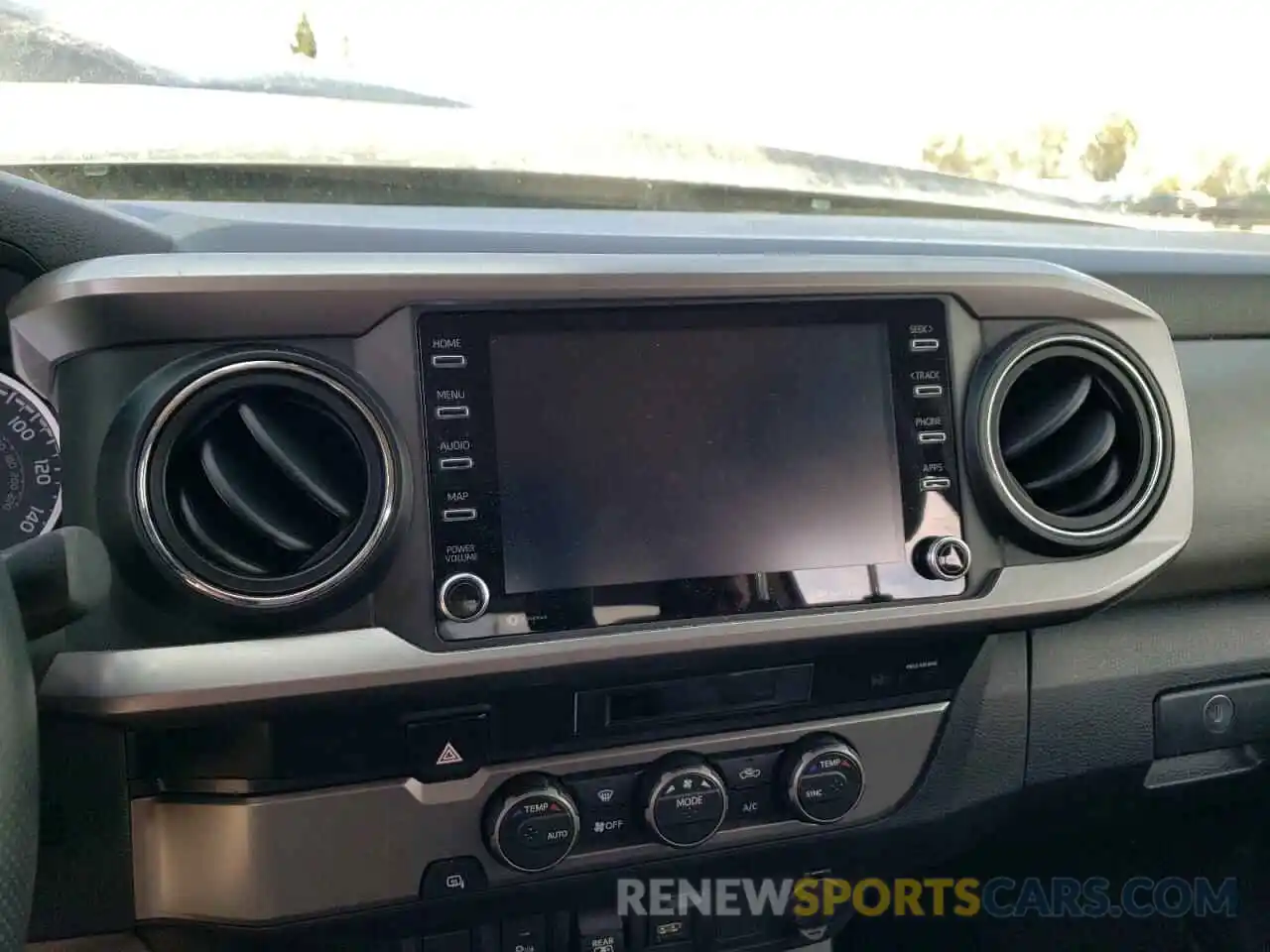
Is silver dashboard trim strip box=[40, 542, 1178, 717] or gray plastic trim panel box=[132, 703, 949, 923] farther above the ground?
silver dashboard trim strip box=[40, 542, 1178, 717]

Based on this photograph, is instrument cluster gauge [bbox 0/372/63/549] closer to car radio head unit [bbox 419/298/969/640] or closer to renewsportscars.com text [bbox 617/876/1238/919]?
car radio head unit [bbox 419/298/969/640]

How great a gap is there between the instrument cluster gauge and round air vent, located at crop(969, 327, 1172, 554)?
0.90 metres

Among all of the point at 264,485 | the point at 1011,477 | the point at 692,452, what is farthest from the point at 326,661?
the point at 1011,477

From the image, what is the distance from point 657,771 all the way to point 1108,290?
722 millimetres

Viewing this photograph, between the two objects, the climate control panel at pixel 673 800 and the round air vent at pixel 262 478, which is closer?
the round air vent at pixel 262 478

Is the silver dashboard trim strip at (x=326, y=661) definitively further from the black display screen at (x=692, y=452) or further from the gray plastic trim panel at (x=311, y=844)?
the gray plastic trim panel at (x=311, y=844)

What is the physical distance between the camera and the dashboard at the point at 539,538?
1.02m

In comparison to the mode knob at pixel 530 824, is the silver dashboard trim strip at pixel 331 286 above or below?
above

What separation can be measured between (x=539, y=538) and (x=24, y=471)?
1.53 feet

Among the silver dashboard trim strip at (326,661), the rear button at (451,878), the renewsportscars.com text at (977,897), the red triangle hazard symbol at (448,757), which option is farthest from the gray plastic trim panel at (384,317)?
the renewsportscars.com text at (977,897)

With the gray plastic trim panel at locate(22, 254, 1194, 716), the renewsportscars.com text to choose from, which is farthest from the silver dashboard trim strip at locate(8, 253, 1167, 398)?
the renewsportscars.com text

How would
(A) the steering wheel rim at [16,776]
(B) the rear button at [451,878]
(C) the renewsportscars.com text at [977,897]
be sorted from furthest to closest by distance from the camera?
(C) the renewsportscars.com text at [977,897], (B) the rear button at [451,878], (A) the steering wheel rim at [16,776]

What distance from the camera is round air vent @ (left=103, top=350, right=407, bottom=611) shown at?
999mm

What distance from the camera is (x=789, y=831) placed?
1323 millimetres
